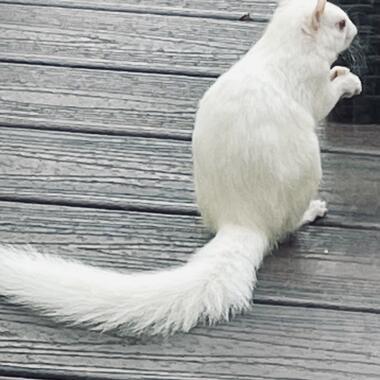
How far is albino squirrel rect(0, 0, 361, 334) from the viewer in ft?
4.41

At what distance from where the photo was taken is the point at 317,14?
1483mm

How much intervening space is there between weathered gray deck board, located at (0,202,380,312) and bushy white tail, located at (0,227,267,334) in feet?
0.22

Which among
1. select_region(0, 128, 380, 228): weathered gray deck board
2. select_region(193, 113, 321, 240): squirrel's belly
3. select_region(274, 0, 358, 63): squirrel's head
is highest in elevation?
select_region(274, 0, 358, 63): squirrel's head

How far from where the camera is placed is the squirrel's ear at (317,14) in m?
1.48

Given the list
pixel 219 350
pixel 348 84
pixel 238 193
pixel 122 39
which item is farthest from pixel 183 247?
pixel 122 39

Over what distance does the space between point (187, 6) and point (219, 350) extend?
40.2 inches

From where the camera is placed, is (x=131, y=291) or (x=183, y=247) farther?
(x=183, y=247)

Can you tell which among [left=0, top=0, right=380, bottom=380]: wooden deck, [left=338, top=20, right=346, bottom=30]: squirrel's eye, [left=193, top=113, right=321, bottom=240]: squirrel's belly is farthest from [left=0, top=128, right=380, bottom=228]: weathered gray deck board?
[left=338, top=20, right=346, bottom=30]: squirrel's eye

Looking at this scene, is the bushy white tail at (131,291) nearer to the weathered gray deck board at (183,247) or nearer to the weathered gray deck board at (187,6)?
the weathered gray deck board at (183,247)

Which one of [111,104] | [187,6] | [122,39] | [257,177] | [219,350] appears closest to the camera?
[219,350]

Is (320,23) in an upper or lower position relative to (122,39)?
upper

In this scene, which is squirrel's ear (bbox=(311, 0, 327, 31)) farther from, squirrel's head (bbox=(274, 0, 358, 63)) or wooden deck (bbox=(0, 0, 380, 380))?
wooden deck (bbox=(0, 0, 380, 380))

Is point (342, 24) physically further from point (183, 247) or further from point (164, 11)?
point (164, 11)

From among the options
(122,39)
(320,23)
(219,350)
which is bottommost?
(219,350)
